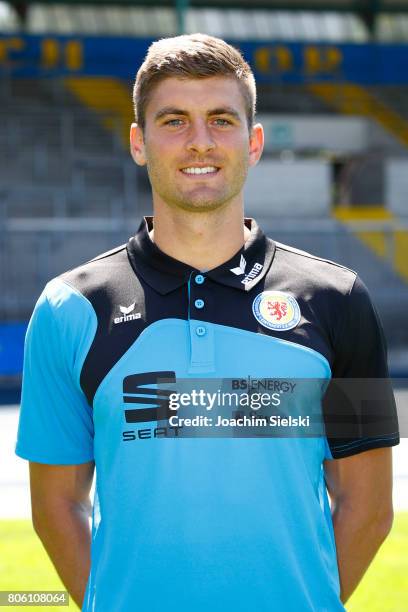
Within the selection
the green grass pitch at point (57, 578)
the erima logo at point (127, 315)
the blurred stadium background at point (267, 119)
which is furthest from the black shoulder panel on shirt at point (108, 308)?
the blurred stadium background at point (267, 119)

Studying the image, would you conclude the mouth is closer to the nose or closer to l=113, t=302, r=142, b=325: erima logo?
the nose

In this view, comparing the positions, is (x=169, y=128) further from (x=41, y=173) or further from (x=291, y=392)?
(x=41, y=173)

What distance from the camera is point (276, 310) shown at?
6.61ft

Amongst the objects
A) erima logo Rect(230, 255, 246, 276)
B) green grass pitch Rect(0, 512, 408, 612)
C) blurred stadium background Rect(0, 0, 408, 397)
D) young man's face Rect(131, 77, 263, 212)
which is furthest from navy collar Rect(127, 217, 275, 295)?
blurred stadium background Rect(0, 0, 408, 397)

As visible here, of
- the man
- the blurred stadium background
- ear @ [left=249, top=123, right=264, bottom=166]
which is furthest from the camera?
the blurred stadium background

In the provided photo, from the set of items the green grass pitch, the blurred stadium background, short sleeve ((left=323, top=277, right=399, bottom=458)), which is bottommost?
the green grass pitch

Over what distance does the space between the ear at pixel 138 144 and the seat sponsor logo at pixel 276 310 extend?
1.43ft

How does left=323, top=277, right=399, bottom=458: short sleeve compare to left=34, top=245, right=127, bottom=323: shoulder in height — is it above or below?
below

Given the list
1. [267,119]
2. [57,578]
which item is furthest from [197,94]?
[267,119]

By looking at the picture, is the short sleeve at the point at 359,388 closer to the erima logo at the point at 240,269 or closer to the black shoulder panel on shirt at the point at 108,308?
the erima logo at the point at 240,269

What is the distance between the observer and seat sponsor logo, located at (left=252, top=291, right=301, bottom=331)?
6.54ft

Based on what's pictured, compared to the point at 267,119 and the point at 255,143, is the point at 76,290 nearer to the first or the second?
the point at 255,143

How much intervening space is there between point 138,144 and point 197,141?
22cm

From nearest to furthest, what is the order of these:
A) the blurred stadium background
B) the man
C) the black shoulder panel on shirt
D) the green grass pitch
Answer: the man < the black shoulder panel on shirt < the green grass pitch < the blurred stadium background
